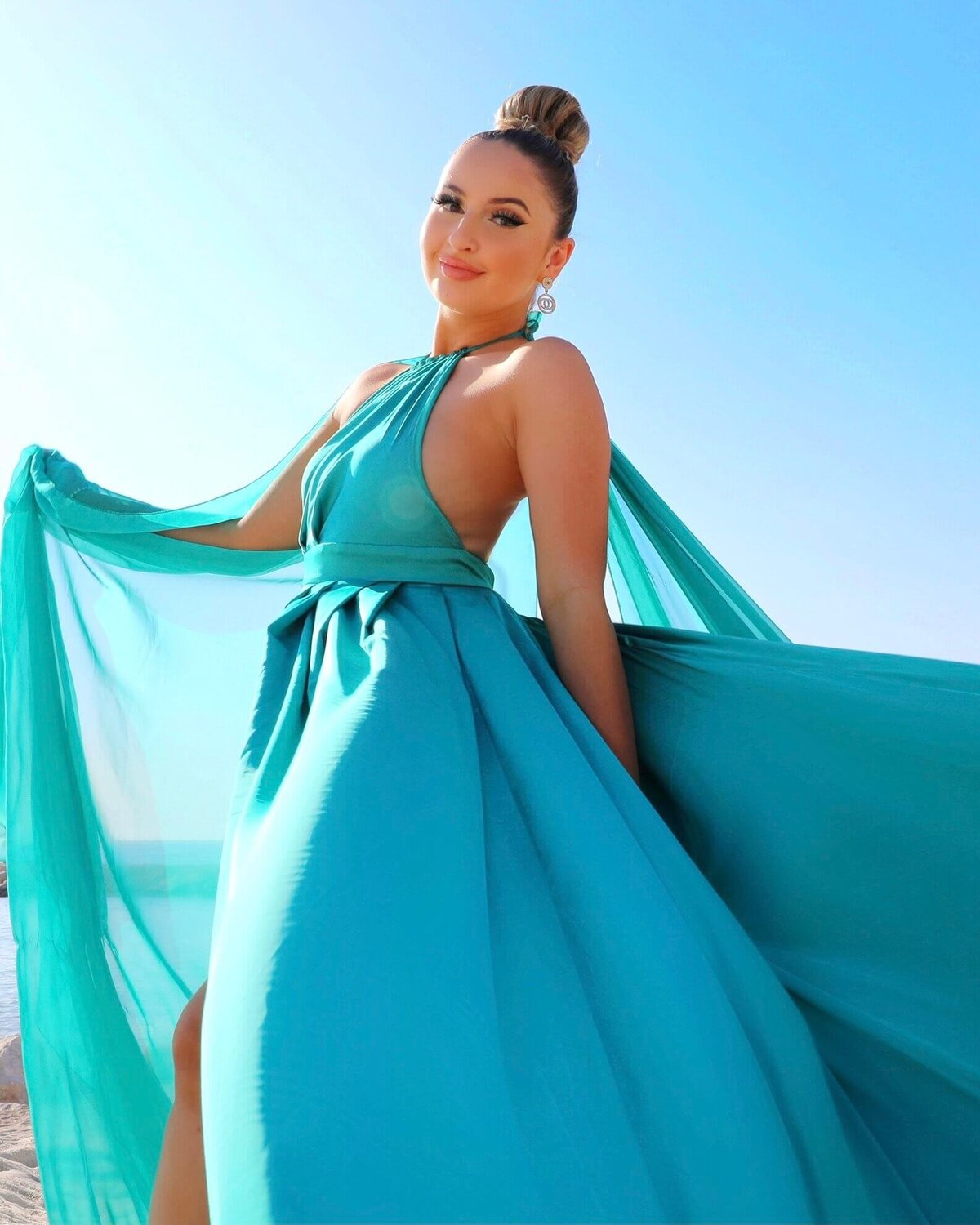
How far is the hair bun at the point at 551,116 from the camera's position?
2367mm

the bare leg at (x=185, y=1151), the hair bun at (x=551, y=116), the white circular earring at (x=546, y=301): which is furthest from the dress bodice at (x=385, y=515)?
the bare leg at (x=185, y=1151)

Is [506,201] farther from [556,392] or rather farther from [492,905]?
[492,905]

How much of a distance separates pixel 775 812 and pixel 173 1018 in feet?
4.42

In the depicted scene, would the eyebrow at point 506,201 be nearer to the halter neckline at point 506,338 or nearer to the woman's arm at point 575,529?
the halter neckline at point 506,338

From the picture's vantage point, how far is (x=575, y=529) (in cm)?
193

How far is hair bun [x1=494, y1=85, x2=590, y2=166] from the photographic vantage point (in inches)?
93.2

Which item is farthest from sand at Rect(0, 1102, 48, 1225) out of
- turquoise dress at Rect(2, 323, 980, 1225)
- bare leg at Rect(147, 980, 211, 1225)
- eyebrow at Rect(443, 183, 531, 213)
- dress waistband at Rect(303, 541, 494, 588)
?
eyebrow at Rect(443, 183, 531, 213)

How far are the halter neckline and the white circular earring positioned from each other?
13 mm

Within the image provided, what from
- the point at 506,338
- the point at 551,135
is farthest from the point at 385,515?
the point at 551,135

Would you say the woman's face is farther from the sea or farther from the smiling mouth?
the sea

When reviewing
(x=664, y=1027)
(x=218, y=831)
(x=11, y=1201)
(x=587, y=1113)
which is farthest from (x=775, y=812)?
(x=11, y=1201)

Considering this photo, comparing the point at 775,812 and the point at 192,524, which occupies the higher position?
the point at 192,524

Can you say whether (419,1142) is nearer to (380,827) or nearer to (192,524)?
(380,827)

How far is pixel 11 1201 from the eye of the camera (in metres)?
3.02
